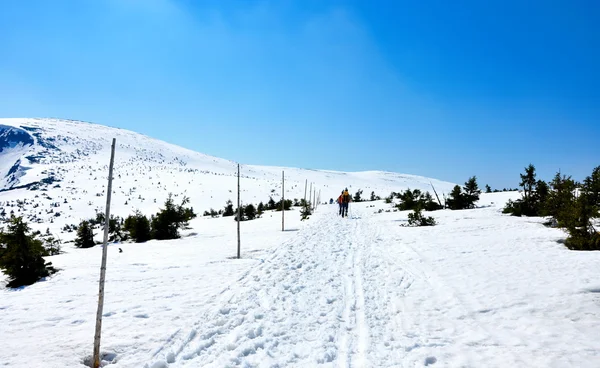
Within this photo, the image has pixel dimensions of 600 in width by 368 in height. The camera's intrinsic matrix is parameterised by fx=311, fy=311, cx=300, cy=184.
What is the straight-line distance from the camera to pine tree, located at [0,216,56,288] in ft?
28.6

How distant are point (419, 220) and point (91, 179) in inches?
3338

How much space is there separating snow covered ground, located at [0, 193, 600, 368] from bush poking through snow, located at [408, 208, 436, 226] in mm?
7164

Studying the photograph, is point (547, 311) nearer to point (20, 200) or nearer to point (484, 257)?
point (484, 257)

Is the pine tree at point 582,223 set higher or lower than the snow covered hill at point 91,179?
lower

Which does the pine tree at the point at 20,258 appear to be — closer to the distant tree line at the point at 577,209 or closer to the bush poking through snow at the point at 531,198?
the distant tree line at the point at 577,209

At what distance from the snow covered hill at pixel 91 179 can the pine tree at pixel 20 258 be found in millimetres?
35287

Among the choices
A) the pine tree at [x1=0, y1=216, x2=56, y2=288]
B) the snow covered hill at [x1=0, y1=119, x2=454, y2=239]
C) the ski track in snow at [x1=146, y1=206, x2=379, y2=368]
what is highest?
the snow covered hill at [x1=0, y1=119, x2=454, y2=239]

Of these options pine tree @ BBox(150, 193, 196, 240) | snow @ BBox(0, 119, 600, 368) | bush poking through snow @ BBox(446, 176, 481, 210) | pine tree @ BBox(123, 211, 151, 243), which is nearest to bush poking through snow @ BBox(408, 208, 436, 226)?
Answer: snow @ BBox(0, 119, 600, 368)

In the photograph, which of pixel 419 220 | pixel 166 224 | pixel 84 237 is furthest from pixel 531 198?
pixel 84 237

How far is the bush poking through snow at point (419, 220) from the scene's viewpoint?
1756 centimetres

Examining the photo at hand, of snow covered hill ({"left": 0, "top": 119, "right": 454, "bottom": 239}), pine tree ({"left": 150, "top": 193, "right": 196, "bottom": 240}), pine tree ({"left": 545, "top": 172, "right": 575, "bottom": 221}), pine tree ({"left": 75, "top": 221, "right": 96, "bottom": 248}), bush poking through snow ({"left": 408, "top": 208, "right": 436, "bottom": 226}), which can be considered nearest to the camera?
pine tree ({"left": 545, "top": 172, "right": 575, "bottom": 221})

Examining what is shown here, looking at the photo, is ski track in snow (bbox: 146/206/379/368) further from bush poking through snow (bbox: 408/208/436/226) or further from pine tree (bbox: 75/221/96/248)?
pine tree (bbox: 75/221/96/248)

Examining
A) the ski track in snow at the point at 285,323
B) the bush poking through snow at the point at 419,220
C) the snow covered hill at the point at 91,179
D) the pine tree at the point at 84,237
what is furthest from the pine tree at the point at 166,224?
the snow covered hill at the point at 91,179

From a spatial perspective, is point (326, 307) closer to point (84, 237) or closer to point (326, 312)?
point (326, 312)
